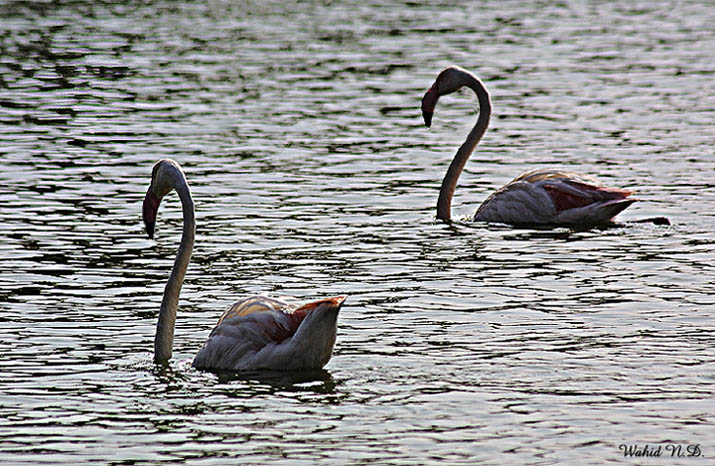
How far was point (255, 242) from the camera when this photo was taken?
49.3ft

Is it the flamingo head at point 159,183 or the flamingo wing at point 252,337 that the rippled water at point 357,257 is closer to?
the flamingo wing at point 252,337

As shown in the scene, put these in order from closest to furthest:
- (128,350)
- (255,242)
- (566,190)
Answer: (128,350) < (255,242) < (566,190)

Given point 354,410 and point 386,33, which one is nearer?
point 354,410

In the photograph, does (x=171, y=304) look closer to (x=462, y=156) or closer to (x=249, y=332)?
(x=249, y=332)

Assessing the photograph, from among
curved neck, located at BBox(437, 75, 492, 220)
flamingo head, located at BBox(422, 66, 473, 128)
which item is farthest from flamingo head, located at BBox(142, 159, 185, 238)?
flamingo head, located at BBox(422, 66, 473, 128)

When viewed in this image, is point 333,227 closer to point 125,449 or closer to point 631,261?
point 631,261

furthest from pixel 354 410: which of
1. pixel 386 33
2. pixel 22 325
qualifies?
pixel 386 33

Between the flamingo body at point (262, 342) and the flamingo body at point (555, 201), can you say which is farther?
the flamingo body at point (555, 201)

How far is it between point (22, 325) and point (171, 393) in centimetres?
231

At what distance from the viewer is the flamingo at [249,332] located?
393 inches

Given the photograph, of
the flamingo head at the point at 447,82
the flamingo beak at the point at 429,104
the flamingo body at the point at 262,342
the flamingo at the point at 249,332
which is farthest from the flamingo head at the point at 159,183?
the flamingo head at the point at 447,82

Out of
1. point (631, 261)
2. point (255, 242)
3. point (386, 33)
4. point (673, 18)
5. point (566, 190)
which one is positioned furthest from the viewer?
point (673, 18)

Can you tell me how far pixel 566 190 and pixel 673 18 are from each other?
79.9 feet

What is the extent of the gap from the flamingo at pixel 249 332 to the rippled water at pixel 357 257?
0.52 feet
